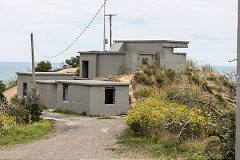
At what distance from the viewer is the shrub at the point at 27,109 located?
23.0 meters

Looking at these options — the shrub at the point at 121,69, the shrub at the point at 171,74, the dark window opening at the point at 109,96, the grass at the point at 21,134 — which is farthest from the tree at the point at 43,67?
the grass at the point at 21,134

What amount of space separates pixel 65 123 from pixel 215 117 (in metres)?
10.5

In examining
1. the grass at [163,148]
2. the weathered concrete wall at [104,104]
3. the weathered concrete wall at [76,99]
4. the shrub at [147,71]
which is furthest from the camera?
the shrub at [147,71]

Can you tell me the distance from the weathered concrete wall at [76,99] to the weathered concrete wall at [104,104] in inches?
15.9

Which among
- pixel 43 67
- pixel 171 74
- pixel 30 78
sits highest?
pixel 43 67

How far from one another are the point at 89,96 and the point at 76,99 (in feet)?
5.38

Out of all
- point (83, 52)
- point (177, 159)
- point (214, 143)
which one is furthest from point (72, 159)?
point (83, 52)

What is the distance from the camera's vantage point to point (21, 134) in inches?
727

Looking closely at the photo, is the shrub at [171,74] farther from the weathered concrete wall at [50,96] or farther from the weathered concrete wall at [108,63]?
the weathered concrete wall at [50,96]

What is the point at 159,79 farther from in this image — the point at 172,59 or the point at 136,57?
the point at 172,59

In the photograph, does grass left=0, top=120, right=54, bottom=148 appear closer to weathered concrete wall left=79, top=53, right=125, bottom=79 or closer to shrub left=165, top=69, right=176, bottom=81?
shrub left=165, top=69, right=176, bottom=81

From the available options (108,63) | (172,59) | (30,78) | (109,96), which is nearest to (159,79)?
(172,59)

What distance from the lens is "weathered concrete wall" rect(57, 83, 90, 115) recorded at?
92.6 ft

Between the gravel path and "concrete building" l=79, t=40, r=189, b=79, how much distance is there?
1571 centimetres
